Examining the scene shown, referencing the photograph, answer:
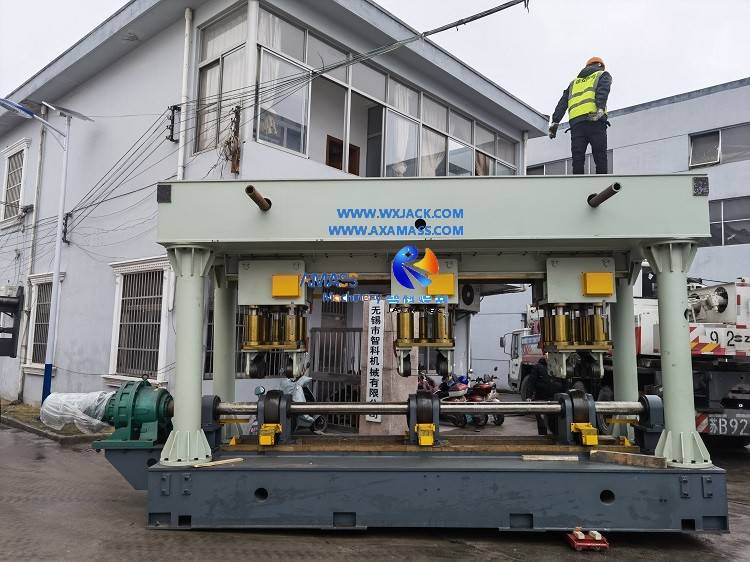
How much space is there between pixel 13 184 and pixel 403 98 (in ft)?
34.4

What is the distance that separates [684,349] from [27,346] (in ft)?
45.2

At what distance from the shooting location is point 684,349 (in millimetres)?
4516

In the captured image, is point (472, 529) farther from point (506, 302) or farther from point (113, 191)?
point (506, 302)

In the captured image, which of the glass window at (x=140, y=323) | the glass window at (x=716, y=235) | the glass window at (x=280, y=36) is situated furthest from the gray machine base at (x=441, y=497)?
the glass window at (x=716, y=235)

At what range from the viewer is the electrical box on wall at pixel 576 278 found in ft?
16.3

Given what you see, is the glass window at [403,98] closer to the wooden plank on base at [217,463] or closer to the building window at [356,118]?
the building window at [356,118]

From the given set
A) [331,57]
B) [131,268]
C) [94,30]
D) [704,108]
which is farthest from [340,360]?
[704,108]

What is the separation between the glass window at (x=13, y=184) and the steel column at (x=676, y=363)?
50.1ft

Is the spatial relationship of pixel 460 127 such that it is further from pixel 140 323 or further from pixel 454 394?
pixel 140 323

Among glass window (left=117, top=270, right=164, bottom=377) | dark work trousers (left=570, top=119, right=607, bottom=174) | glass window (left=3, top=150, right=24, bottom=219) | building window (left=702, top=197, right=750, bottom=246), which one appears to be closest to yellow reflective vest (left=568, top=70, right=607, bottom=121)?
dark work trousers (left=570, top=119, right=607, bottom=174)

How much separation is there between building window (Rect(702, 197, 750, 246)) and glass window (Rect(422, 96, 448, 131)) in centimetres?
1016

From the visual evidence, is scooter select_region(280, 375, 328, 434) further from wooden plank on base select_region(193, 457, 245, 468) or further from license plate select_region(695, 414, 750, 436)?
license plate select_region(695, 414, 750, 436)

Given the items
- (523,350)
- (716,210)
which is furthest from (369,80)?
(716,210)

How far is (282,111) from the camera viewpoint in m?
9.62
